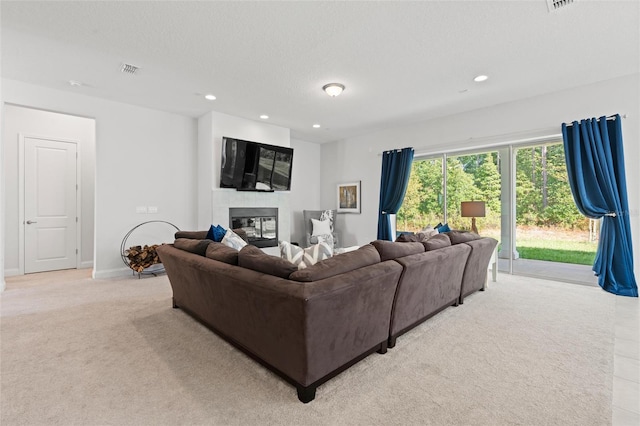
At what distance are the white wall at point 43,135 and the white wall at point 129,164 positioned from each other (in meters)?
1.16

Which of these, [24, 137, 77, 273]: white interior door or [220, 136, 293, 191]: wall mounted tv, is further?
[220, 136, 293, 191]: wall mounted tv

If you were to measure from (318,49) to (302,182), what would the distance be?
4427 mm

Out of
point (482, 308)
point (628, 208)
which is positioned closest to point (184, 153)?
point (482, 308)

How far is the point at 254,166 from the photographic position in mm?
5480

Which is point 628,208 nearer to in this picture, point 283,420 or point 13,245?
point 283,420

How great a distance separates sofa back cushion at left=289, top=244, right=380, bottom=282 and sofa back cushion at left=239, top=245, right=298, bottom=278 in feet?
0.26

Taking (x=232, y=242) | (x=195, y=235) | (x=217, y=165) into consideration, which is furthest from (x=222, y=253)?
(x=217, y=165)

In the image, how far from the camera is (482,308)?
10.5 ft

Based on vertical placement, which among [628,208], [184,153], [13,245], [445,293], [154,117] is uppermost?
[154,117]

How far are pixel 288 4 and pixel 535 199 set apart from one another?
180 inches

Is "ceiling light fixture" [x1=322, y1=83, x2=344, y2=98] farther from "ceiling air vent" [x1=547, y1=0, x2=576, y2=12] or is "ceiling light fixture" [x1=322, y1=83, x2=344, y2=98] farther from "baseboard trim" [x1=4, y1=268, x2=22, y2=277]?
"baseboard trim" [x1=4, y1=268, x2=22, y2=277]

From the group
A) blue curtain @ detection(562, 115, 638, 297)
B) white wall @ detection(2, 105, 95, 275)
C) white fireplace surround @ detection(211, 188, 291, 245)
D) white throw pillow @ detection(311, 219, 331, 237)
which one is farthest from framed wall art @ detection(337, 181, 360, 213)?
white wall @ detection(2, 105, 95, 275)

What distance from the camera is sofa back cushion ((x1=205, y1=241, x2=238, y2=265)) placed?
7.25 feet

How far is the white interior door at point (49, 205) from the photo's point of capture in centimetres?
491
